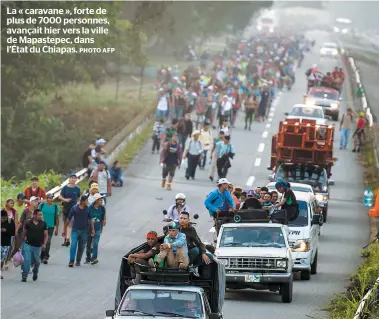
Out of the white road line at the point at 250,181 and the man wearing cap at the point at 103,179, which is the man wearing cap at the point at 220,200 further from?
the white road line at the point at 250,181

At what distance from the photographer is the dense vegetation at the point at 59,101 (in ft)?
176

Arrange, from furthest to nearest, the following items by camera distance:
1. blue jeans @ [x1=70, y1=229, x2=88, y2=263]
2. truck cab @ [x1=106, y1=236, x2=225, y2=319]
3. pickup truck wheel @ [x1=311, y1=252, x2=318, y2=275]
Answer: pickup truck wheel @ [x1=311, y1=252, x2=318, y2=275] < blue jeans @ [x1=70, y1=229, x2=88, y2=263] < truck cab @ [x1=106, y1=236, x2=225, y2=319]

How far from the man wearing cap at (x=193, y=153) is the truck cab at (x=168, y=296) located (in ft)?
65.2

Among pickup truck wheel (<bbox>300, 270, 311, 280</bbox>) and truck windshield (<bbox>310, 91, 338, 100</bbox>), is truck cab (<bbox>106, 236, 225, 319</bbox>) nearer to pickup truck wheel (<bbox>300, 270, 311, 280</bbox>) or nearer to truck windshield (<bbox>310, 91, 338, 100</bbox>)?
pickup truck wheel (<bbox>300, 270, 311, 280</bbox>)

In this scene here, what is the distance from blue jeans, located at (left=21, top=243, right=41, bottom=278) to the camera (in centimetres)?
2339

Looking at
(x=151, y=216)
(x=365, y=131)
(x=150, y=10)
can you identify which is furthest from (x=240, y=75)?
(x=151, y=216)

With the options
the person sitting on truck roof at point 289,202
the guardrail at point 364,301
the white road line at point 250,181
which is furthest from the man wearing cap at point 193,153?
the guardrail at point 364,301

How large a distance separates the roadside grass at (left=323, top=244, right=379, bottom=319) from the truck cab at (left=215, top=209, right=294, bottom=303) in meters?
1.01

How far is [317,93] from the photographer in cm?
5900

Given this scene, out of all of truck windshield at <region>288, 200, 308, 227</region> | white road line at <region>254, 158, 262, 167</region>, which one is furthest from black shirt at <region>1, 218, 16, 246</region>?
white road line at <region>254, 158, 262, 167</region>

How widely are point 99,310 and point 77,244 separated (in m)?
4.62

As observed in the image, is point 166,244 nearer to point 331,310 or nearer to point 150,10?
point 331,310

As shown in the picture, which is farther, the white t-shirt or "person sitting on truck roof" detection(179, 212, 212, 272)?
the white t-shirt

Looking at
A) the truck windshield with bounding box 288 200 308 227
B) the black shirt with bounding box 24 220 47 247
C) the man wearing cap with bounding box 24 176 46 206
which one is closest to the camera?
the black shirt with bounding box 24 220 47 247
